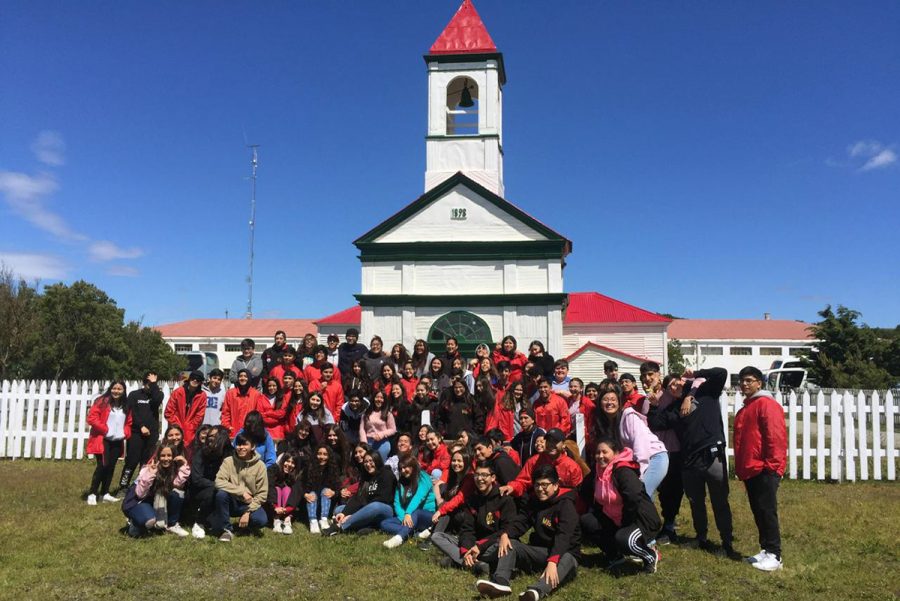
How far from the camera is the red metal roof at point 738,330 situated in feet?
187

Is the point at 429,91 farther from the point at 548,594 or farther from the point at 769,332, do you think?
the point at 769,332

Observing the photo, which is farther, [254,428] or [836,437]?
[836,437]

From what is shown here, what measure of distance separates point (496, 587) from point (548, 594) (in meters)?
0.44

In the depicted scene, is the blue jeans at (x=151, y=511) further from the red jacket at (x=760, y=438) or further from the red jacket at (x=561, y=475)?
the red jacket at (x=760, y=438)

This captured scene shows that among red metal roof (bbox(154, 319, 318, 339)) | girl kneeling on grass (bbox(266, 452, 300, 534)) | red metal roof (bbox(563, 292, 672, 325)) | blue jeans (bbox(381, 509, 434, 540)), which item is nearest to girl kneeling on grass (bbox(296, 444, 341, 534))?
girl kneeling on grass (bbox(266, 452, 300, 534))

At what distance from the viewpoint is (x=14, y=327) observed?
28000 mm

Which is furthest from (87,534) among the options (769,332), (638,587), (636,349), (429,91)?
(769,332)

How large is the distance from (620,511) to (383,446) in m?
3.35

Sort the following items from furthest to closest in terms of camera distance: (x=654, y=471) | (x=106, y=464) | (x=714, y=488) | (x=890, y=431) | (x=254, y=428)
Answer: (x=890, y=431)
(x=106, y=464)
(x=254, y=428)
(x=714, y=488)
(x=654, y=471)

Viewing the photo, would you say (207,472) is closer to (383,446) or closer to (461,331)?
(383,446)

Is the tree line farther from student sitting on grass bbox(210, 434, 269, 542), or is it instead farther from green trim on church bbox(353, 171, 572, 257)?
student sitting on grass bbox(210, 434, 269, 542)

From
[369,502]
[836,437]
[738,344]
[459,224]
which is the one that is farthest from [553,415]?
[738,344]

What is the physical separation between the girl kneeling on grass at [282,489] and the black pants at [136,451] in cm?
259

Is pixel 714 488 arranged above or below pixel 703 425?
below
